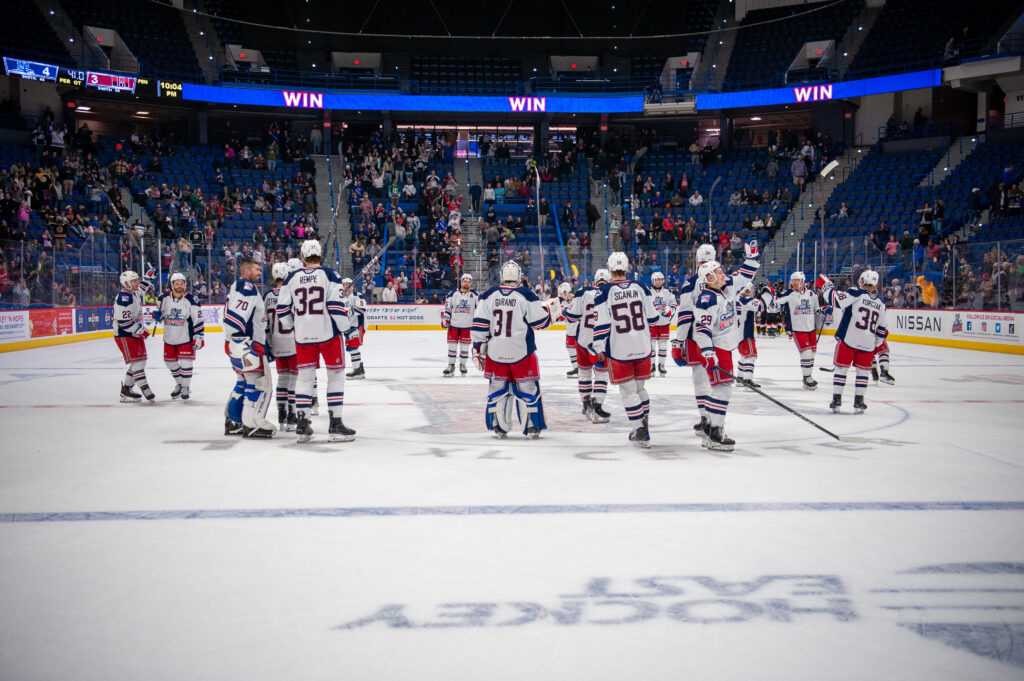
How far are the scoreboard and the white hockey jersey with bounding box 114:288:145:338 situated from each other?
2131 centimetres

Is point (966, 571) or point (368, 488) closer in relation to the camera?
point (966, 571)

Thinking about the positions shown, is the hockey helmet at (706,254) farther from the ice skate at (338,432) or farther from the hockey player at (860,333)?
the ice skate at (338,432)

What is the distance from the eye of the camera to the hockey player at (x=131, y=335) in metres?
10.9

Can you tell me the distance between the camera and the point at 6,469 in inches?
258

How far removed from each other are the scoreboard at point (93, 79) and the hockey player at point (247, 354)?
2533 centimetres

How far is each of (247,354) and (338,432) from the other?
3.60 feet

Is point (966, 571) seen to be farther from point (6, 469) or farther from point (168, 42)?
point (168, 42)

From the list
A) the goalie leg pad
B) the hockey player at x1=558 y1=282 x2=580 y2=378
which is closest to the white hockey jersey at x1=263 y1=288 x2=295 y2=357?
the goalie leg pad

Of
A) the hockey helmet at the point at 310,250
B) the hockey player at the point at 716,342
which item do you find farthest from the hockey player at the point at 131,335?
the hockey player at the point at 716,342

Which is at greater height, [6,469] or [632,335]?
[632,335]

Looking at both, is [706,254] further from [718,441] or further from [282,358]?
[282,358]

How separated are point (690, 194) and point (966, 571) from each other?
98.0 ft

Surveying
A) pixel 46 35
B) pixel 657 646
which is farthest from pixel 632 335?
pixel 46 35

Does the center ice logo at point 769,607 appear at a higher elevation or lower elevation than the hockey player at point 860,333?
lower
